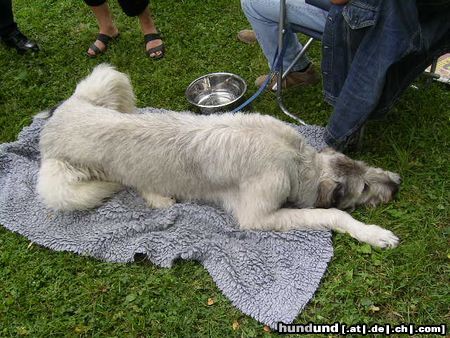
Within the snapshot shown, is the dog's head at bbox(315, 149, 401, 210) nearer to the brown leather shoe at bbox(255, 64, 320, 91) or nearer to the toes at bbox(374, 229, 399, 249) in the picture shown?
the toes at bbox(374, 229, 399, 249)

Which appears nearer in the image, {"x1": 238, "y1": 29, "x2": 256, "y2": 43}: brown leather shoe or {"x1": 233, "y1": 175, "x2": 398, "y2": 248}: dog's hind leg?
{"x1": 233, "y1": 175, "x2": 398, "y2": 248}: dog's hind leg

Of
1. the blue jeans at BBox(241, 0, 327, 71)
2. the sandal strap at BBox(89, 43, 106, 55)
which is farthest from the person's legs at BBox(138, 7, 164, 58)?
the blue jeans at BBox(241, 0, 327, 71)

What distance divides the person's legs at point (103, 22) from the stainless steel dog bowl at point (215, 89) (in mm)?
1925

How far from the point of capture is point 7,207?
15.8ft

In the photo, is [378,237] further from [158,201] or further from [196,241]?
[158,201]

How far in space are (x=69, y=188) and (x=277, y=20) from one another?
8.94 feet

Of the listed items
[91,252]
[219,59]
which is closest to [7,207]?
[91,252]

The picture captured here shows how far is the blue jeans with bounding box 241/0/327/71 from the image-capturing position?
470 cm

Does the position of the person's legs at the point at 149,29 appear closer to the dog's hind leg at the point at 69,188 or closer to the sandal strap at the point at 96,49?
the sandal strap at the point at 96,49

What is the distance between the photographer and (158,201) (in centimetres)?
458

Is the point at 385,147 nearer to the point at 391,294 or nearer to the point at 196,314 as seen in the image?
the point at 391,294

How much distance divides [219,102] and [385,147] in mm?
2041

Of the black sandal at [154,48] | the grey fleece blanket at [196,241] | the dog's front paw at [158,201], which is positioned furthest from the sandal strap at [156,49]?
the dog's front paw at [158,201]

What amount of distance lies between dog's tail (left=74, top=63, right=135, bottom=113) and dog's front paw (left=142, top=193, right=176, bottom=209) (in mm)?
1133
